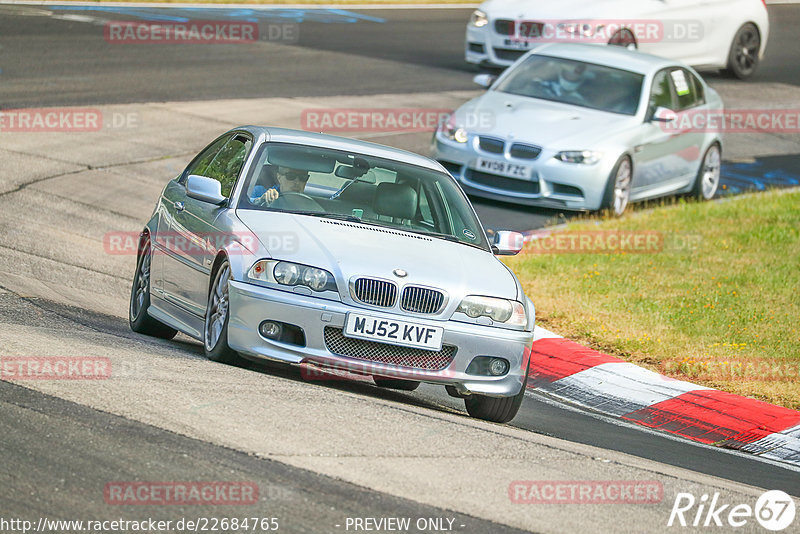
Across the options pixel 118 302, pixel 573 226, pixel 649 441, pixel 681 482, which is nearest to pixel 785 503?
pixel 681 482

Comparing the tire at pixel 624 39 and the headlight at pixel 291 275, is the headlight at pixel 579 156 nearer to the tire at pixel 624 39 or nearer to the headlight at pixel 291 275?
the tire at pixel 624 39

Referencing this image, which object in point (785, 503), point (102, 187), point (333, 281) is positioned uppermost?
point (333, 281)

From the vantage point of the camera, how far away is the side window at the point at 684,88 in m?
17.0

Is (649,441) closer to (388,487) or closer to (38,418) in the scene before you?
(388,487)

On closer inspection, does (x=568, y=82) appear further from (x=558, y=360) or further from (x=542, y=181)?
(x=558, y=360)

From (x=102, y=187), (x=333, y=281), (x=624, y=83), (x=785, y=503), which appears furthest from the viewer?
(x=624, y=83)

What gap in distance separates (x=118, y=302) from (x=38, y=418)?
15.0 feet

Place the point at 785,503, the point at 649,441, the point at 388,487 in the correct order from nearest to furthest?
the point at 388,487 → the point at 785,503 → the point at 649,441

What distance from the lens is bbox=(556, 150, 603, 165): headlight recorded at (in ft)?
49.3

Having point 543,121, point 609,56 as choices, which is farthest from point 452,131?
point 609,56

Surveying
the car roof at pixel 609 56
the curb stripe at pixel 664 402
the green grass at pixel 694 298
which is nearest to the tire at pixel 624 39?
the car roof at pixel 609 56

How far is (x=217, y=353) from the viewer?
7.91 m

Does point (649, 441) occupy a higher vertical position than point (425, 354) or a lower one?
lower

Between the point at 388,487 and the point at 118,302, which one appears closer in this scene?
the point at 388,487
